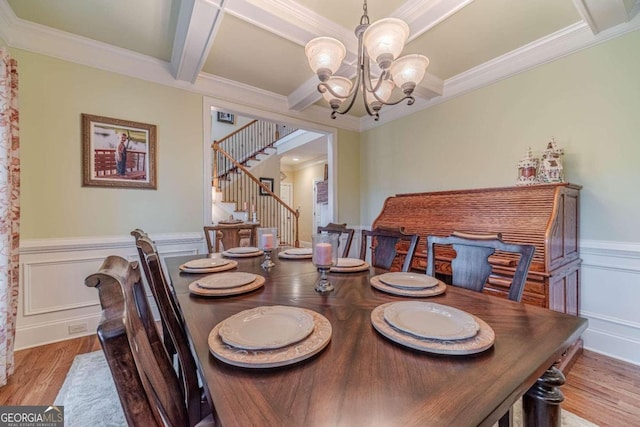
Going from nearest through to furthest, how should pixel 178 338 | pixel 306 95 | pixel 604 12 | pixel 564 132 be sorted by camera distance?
pixel 178 338, pixel 604 12, pixel 564 132, pixel 306 95

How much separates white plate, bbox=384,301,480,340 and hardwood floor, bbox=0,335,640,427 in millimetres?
1371

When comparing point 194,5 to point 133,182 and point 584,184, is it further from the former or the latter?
point 584,184

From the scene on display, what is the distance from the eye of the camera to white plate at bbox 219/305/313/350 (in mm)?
673

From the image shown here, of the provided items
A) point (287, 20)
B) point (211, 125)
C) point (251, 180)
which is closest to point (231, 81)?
point (211, 125)

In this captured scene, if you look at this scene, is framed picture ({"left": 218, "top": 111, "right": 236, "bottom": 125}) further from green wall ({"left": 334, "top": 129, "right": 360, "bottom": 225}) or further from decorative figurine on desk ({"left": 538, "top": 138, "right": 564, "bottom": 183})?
decorative figurine on desk ({"left": 538, "top": 138, "right": 564, "bottom": 183})

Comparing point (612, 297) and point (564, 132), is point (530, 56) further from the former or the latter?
point (612, 297)

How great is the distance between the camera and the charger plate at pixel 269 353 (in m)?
0.61

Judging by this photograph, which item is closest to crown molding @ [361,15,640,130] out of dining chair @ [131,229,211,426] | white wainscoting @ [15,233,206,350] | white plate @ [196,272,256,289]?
white plate @ [196,272,256,289]

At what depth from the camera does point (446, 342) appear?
69 cm

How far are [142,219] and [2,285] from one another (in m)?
1.04

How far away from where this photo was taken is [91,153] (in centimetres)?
235

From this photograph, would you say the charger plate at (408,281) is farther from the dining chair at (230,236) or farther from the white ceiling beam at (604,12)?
the white ceiling beam at (604,12)

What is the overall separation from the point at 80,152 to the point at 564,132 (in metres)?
4.17

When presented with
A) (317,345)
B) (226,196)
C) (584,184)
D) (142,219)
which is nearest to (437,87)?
(584,184)
